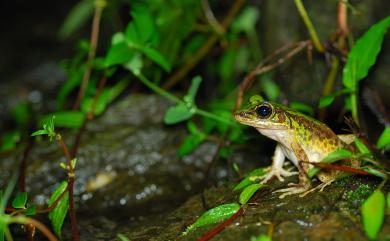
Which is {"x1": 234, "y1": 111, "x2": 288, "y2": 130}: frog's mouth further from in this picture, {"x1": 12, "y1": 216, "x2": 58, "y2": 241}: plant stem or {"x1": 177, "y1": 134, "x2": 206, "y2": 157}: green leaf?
{"x1": 12, "y1": 216, "x2": 58, "y2": 241}: plant stem

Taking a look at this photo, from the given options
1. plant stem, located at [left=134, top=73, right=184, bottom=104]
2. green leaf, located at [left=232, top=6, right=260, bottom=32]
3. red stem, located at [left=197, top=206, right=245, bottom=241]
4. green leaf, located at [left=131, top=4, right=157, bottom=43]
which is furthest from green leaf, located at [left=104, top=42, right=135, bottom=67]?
green leaf, located at [left=232, top=6, right=260, bottom=32]

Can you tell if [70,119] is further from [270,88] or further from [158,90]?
[270,88]

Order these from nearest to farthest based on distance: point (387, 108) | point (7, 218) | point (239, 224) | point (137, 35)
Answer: point (7, 218), point (239, 224), point (137, 35), point (387, 108)

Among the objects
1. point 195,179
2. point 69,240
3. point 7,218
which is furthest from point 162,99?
point 7,218

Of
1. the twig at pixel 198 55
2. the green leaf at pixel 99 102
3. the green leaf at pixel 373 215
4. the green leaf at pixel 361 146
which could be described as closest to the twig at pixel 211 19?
the twig at pixel 198 55

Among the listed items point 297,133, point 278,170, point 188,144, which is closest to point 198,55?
point 188,144

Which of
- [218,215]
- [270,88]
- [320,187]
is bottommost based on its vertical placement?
[320,187]

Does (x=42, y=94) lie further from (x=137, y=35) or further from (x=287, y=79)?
(x=287, y=79)
